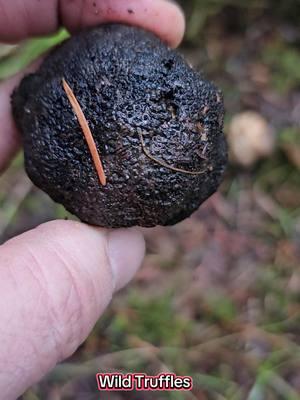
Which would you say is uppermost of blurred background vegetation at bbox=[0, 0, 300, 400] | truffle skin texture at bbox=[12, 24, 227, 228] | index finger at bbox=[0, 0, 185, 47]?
index finger at bbox=[0, 0, 185, 47]

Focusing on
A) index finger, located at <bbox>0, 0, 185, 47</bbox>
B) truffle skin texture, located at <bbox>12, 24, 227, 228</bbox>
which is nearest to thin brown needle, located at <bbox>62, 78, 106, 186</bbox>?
truffle skin texture, located at <bbox>12, 24, 227, 228</bbox>

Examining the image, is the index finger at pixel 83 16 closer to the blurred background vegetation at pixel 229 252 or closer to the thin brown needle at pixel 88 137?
the thin brown needle at pixel 88 137

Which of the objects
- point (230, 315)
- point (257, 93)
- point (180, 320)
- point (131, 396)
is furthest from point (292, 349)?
point (257, 93)

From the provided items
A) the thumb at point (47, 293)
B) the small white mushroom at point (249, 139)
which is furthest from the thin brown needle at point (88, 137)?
the small white mushroom at point (249, 139)

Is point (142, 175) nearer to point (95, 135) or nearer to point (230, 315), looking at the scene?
point (95, 135)

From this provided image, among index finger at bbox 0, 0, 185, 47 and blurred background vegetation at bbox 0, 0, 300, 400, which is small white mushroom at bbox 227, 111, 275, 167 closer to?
blurred background vegetation at bbox 0, 0, 300, 400

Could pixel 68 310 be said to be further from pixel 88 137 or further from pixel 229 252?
pixel 229 252

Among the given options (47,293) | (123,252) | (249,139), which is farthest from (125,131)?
(249,139)
